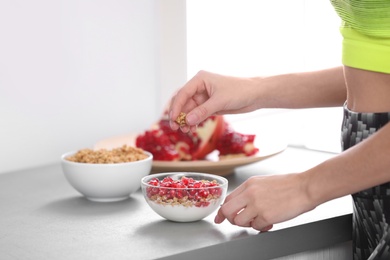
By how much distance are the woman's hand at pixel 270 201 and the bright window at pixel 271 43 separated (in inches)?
40.8

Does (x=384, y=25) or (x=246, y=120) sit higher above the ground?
(x=384, y=25)

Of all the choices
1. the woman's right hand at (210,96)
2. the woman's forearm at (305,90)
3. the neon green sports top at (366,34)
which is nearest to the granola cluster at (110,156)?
the woman's right hand at (210,96)

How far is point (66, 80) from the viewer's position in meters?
2.13

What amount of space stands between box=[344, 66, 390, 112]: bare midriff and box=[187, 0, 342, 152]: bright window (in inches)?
37.9

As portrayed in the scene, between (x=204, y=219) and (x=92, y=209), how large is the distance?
9.5 inches

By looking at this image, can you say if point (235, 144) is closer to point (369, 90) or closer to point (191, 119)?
point (191, 119)

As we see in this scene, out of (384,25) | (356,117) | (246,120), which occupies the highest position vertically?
(384,25)

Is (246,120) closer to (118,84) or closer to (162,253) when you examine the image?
(118,84)

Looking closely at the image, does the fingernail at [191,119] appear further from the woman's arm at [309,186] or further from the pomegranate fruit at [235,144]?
the pomegranate fruit at [235,144]

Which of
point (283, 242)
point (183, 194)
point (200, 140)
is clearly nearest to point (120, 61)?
point (200, 140)

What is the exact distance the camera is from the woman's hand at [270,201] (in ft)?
4.66

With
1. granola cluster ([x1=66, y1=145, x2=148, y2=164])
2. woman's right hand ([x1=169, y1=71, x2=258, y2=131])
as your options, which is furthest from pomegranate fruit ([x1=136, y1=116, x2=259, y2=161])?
woman's right hand ([x1=169, y1=71, x2=258, y2=131])

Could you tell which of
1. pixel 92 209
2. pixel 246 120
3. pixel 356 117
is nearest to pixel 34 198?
pixel 92 209

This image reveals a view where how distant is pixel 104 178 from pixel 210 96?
27cm
